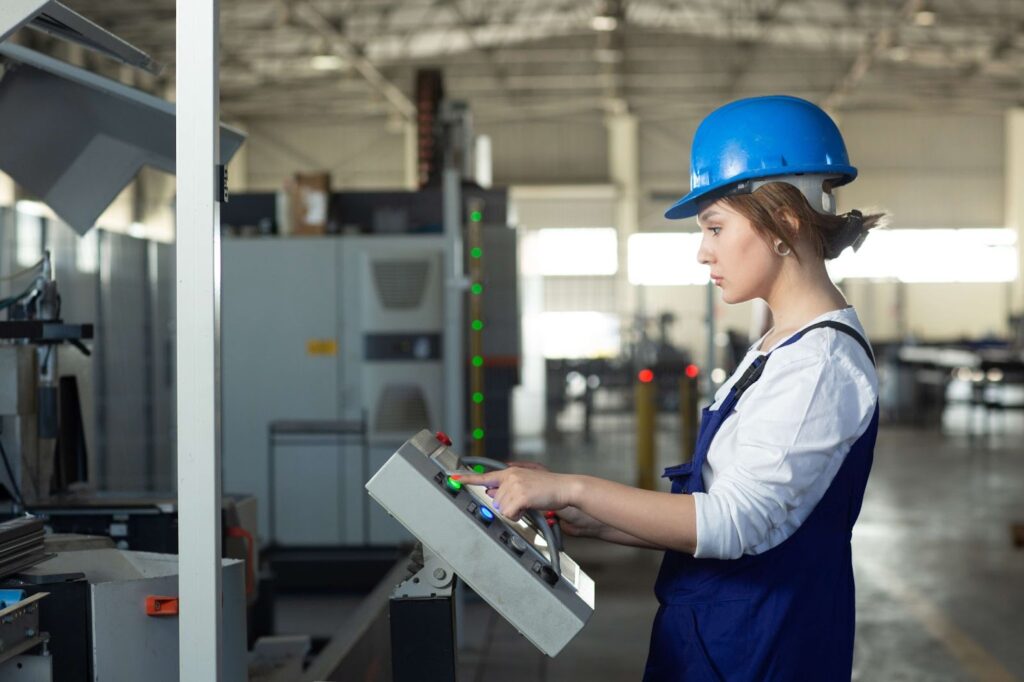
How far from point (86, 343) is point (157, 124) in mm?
576

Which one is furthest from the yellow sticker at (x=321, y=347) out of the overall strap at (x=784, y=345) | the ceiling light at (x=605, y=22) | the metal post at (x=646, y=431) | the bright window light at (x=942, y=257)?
the bright window light at (x=942, y=257)

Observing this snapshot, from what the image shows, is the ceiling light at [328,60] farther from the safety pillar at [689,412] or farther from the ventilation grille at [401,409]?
the ventilation grille at [401,409]

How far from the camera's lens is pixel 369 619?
349 cm

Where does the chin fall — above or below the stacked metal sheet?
above

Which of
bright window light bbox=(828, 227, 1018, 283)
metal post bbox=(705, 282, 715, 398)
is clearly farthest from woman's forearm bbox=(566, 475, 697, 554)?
bright window light bbox=(828, 227, 1018, 283)

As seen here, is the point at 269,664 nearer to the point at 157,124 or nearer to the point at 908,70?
the point at 157,124

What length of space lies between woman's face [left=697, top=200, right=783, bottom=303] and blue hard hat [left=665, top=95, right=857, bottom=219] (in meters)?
0.05

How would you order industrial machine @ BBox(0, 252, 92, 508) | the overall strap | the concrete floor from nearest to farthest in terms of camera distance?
the overall strap → industrial machine @ BBox(0, 252, 92, 508) → the concrete floor

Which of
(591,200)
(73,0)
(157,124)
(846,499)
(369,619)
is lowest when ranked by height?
(369,619)

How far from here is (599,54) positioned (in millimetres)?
19188

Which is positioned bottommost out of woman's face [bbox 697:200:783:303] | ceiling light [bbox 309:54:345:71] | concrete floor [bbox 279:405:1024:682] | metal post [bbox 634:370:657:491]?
concrete floor [bbox 279:405:1024:682]

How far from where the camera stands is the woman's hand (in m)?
1.59

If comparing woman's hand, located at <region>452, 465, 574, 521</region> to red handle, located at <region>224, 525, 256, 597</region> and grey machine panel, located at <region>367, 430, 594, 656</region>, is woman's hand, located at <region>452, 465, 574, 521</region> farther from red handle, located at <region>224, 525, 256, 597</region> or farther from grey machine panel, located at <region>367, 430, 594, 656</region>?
red handle, located at <region>224, 525, 256, 597</region>

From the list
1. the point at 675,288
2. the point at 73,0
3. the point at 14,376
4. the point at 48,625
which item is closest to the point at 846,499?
the point at 48,625
